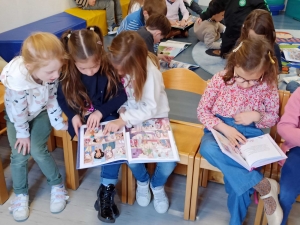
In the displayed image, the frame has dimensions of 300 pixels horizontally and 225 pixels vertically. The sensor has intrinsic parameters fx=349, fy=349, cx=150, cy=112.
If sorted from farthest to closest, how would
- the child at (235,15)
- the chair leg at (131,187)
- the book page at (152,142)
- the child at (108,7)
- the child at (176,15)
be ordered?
the child at (108,7), the child at (176,15), the child at (235,15), the chair leg at (131,187), the book page at (152,142)

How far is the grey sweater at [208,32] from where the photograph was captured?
11.6 feet

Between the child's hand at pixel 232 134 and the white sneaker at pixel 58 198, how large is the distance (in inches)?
30.0

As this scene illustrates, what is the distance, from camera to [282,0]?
5367 mm

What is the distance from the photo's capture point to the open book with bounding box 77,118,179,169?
4.44 ft

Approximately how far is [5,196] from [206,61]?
A: 212 cm

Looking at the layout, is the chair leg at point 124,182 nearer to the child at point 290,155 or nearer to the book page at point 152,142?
the book page at point 152,142

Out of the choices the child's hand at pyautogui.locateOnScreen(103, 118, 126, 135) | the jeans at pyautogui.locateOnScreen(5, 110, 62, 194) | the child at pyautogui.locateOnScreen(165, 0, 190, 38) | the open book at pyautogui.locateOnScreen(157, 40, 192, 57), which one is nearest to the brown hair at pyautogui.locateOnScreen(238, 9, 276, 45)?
the child's hand at pyautogui.locateOnScreen(103, 118, 126, 135)

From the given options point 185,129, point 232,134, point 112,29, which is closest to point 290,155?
point 232,134

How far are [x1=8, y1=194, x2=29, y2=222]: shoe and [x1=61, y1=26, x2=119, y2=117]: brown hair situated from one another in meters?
0.46

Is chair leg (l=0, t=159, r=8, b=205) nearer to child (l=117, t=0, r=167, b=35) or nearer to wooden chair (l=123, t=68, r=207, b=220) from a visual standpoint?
wooden chair (l=123, t=68, r=207, b=220)

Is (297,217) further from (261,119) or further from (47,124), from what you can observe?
(47,124)

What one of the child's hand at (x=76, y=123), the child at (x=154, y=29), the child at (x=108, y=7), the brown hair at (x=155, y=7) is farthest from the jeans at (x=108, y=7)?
the child's hand at (x=76, y=123)

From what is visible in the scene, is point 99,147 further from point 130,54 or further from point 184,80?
point 184,80

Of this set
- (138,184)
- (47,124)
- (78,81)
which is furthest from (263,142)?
(47,124)
